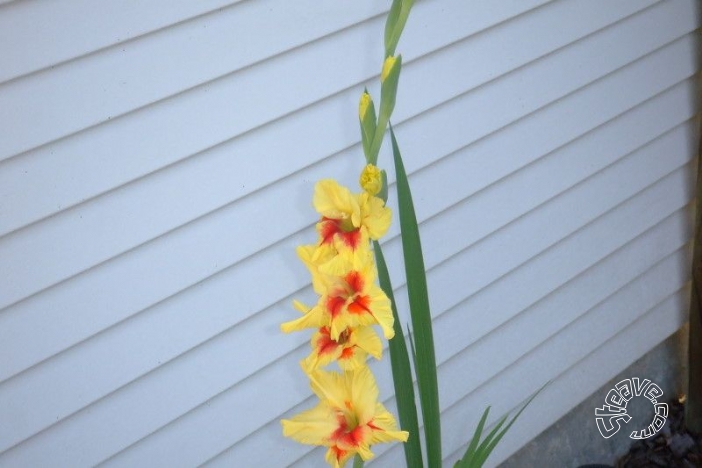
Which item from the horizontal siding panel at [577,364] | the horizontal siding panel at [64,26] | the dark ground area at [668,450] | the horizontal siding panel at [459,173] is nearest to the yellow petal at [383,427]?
the horizontal siding panel at [459,173]

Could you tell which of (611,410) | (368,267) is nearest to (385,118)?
(368,267)

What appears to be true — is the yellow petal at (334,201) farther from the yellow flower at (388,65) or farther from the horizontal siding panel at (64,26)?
the horizontal siding panel at (64,26)

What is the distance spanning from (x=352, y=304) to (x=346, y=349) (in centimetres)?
8

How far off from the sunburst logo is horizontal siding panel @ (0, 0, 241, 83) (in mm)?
1830

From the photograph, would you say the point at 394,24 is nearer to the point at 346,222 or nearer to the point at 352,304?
the point at 346,222

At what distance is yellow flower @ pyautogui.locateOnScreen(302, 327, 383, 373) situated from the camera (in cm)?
149

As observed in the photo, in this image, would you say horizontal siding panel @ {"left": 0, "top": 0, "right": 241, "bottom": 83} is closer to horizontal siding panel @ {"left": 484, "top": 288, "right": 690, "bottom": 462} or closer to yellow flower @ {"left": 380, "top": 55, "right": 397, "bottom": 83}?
yellow flower @ {"left": 380, "top": 55, "right": 397, "bottom": 83}

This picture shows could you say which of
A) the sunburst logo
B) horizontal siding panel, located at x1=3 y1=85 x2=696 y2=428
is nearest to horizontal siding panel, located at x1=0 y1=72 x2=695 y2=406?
horizontal siding panel, located at x1=3 y1=85 x2=696 y2=428

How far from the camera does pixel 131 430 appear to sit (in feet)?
5.77

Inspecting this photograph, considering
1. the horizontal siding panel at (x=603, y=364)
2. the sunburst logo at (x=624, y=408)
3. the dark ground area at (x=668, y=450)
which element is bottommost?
the dark ground area at (x=668, y=450)

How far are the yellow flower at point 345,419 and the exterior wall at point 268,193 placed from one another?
359 mm

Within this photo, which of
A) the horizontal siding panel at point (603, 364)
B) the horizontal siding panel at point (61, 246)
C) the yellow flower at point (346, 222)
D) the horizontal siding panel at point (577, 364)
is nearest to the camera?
the yellow flower at point (346, 222)

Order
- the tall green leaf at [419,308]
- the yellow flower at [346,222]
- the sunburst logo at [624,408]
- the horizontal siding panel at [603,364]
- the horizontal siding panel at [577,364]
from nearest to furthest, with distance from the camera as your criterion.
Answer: the yellow flower at [346,222] < the tall green leaf at [419,308] < the horizontal siding panel at [577,364] < the horizontal siding panel at [603,364] < the sunburst logo at [624,408]

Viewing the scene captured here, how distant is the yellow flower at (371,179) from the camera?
4.75 feet
